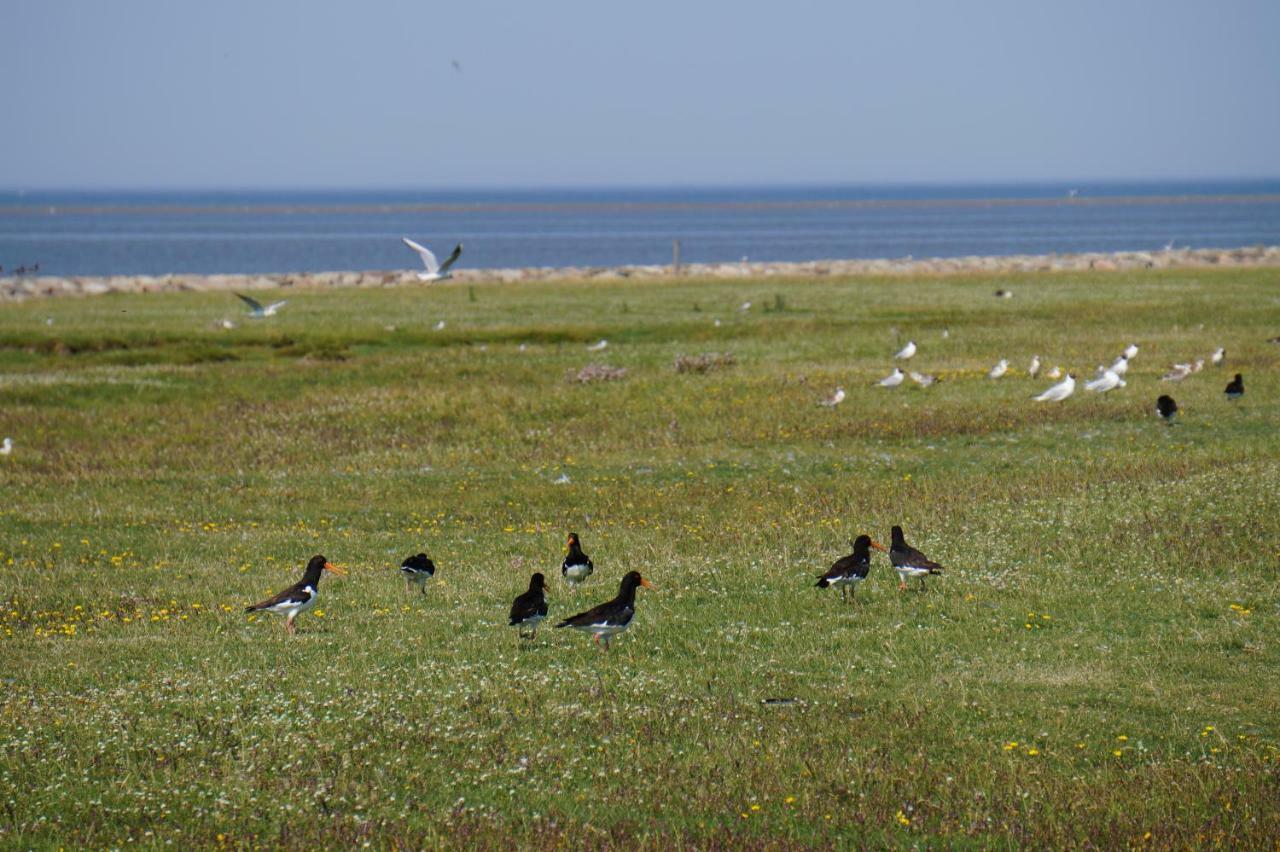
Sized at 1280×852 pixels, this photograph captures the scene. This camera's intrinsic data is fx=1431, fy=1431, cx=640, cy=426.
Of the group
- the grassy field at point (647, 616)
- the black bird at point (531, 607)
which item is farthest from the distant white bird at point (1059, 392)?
the black bird at point (531, 607)

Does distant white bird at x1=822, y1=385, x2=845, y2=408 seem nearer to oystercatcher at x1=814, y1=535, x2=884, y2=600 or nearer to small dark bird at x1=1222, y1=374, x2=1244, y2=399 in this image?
small dark bird at x1=1222, y1=374, x2=1244, y2=399

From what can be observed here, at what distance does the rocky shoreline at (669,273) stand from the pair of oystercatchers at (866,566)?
75956 mm

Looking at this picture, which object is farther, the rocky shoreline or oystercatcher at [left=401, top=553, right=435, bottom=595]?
the rocky shoreline

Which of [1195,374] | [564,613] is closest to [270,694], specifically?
[564,613]

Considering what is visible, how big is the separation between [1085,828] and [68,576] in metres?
14.8

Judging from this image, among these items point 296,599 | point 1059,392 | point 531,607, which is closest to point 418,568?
A: point 296,599

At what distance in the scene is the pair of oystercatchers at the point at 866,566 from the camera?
1680 centimetres

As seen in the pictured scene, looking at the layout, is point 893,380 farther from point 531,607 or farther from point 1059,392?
point 531,607

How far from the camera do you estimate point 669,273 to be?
325 feet

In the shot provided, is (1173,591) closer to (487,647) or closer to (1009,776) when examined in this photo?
(1009,776)

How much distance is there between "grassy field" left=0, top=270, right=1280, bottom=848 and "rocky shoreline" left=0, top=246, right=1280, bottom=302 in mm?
51540

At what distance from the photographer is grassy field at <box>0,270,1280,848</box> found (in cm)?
1094

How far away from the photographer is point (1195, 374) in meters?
38.9

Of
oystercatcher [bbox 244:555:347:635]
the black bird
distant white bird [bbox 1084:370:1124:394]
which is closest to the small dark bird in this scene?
distant white bird [bbox 1084:370:1124:394]
